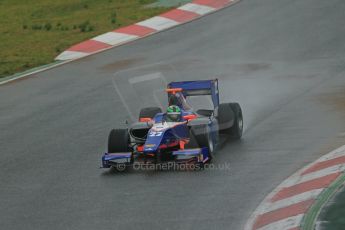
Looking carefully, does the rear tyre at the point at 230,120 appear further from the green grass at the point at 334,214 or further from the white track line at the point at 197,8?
the white track line at the point at 197,8

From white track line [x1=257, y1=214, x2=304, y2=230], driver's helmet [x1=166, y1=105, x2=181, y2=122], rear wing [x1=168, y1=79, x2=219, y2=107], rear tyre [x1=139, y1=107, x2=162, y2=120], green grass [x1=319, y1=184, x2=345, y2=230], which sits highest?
rear wing [x1=168, y1=79, x2=219, y2=107]

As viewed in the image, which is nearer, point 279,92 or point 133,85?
point 279,92

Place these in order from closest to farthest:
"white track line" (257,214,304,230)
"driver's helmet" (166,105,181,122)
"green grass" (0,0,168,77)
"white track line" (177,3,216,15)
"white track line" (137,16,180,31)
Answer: "white track line" (257,214,304,230), "driver's helmet" (166,105,181,122), "green grass" (0,0,168,77), "white track line" (137,16,180,31), "white track line" (177,3,216,15)

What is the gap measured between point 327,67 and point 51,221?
1029cm

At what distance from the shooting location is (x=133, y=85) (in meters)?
19.5

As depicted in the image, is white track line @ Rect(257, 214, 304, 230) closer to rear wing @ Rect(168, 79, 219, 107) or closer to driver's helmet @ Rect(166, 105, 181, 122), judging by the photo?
driver's helmet @ Rect(166, 105, 181, 122)

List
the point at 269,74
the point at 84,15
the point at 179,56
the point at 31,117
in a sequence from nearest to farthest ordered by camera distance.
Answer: the point at 31,117 < the point at 269,74 < the point at 179,56 < the point at 84,15

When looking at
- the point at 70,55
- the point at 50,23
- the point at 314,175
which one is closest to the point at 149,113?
the point at 314,175

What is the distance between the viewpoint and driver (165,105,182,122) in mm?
13398

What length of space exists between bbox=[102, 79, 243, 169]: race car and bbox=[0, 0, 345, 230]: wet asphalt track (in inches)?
10.4

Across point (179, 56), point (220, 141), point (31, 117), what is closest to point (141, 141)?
point (220, 141)

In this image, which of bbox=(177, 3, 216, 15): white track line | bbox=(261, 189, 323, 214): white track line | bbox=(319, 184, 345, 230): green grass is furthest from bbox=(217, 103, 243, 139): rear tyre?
bbox=(177, 3, 216, 15): white track line

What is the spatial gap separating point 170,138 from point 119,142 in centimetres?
74

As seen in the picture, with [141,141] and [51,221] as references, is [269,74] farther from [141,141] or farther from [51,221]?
[51,221]
